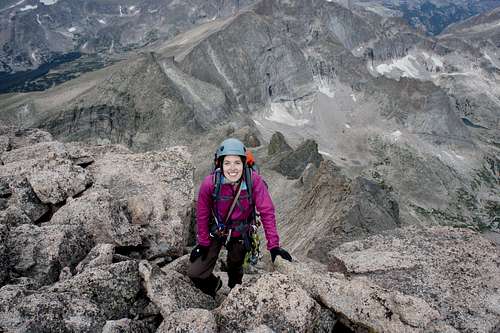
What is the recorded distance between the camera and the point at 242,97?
17350 cm

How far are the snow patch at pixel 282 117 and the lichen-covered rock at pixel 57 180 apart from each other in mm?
175344

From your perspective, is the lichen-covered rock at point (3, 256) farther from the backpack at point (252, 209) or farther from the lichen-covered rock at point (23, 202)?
the backpack at point (252, 209)

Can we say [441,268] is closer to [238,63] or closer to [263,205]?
[263,205]

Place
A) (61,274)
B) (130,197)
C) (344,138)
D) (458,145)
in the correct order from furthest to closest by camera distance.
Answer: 1. (458,145)
2. (344,138)
3. (130,197)
4. (61,274)

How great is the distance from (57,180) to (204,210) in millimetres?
6453

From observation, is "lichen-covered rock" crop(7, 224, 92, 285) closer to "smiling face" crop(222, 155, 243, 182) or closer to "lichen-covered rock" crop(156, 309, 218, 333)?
"lichen-covered rock" crop(156, 309, 218, 333)

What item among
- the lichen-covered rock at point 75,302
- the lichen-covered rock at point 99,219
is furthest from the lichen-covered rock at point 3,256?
the lichen-covered rock at point 99,219

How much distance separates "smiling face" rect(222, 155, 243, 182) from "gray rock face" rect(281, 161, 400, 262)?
13.8 metres

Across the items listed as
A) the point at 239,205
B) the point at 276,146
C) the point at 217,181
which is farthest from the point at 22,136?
the point at 276,146

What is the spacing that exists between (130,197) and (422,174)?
153252mm

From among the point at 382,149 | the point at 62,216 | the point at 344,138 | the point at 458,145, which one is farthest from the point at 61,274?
the point at 458,145

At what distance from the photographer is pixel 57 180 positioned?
13594 mm

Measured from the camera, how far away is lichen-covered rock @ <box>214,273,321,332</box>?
25.4 ft

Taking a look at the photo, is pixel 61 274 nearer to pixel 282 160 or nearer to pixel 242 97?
pixel 282 160
